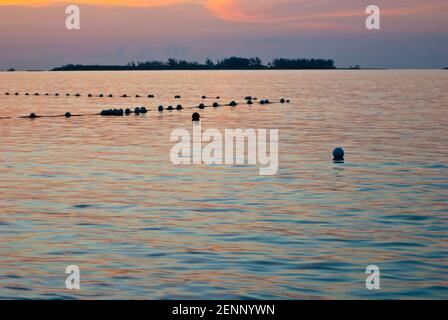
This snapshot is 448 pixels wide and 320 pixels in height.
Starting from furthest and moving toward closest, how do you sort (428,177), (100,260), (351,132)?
(351,132)
(428,177)
(100,260)

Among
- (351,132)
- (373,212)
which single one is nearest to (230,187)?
(373,212)

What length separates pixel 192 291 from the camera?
562 inches

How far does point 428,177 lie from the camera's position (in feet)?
94.7

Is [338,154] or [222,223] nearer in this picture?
[222,223]

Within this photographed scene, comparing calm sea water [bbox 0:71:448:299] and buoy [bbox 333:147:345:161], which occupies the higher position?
buoy [bbox 333:147:345:161]

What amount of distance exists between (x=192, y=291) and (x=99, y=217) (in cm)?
753

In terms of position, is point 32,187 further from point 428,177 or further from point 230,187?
point 428,177

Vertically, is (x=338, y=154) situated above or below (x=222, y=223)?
above

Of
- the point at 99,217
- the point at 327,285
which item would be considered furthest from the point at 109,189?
the point at 327,285

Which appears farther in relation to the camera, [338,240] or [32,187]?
[32,187]

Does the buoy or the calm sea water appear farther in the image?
the buoy

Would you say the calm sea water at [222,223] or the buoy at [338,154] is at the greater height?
the buoy at [338,154]
